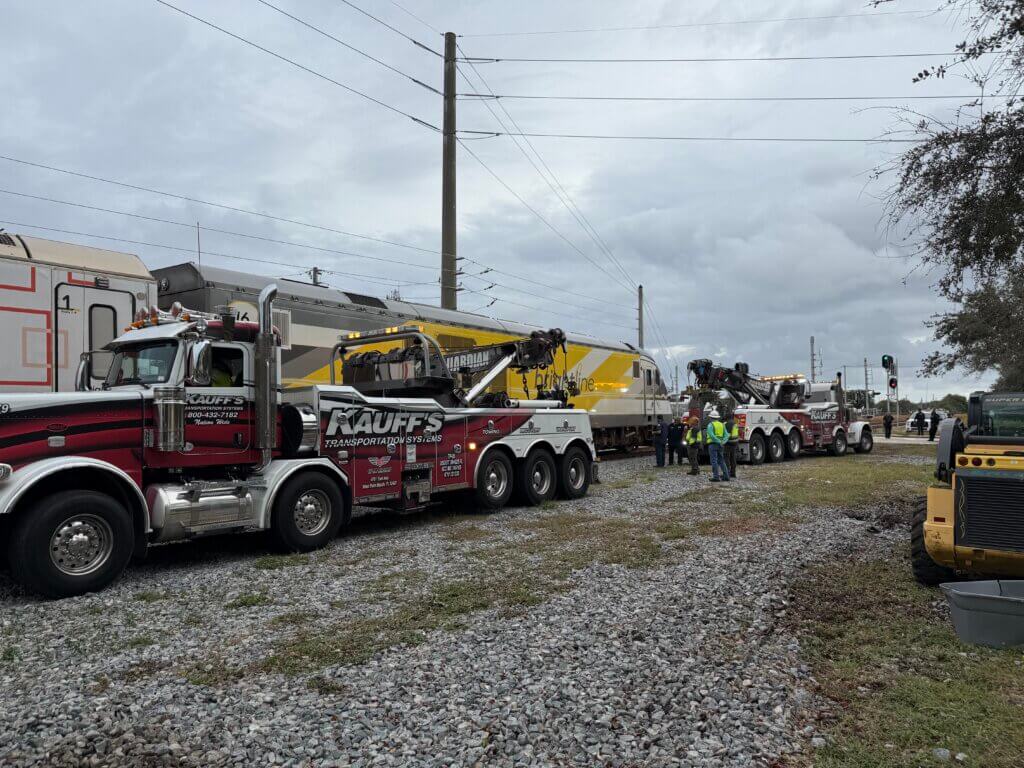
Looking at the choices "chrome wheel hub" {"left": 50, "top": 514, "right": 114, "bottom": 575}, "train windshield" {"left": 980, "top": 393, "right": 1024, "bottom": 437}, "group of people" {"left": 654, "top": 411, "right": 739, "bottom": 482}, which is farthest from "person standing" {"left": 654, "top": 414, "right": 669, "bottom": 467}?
"chrome wheel hub" {"left": 50, "top": 514, "right": 114, "bottom": 575}

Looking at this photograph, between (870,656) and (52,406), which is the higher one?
(52,406)

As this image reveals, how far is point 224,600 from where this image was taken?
6.24m

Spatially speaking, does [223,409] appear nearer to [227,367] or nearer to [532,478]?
[227,367]

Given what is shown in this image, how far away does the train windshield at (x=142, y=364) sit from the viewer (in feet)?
24.3

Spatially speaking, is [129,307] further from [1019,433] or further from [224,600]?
[1019,433]

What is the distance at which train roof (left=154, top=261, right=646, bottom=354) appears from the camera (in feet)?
37.6

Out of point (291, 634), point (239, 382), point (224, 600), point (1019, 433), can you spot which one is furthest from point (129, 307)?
point (1019, 433)

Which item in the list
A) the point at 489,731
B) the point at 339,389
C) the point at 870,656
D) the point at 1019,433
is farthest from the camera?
the point at 339,389

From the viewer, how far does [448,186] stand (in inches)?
838

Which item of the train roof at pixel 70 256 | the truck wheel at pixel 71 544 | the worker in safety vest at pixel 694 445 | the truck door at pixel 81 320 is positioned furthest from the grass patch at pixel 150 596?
the worker in safety vest at pixel 694 445

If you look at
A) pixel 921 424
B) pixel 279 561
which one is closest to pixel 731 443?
pixel 279 561

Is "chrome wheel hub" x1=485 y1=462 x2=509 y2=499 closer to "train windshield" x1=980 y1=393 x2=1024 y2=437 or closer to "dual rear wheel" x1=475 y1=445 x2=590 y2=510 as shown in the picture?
"dual rear wheel" x1=475 y1=445 x2=590 y2=510

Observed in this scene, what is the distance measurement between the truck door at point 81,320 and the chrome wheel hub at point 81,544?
346 centimetres

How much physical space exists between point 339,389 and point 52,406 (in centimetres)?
309
